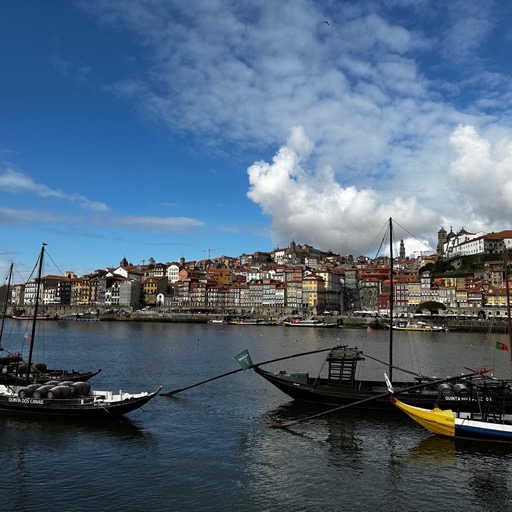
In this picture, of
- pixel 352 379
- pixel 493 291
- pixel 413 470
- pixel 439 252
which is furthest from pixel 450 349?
pixel 439 252

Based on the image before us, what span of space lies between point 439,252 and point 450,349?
127 meters

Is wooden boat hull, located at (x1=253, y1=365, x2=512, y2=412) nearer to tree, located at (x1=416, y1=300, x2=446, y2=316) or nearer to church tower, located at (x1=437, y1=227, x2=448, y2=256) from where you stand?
tree, located at (x1=416, y1=300, x2=446, y2=316)

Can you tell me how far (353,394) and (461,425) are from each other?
5.74 m

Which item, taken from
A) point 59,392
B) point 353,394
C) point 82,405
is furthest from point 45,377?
point 353,394

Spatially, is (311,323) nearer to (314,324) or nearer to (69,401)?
(314,324)

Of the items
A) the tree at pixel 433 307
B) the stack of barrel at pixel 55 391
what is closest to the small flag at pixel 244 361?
the stack of barrel at pixel 55 391

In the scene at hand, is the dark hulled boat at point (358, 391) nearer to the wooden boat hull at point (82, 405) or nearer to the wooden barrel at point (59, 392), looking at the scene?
the wooden boat hull at point (82, 405)

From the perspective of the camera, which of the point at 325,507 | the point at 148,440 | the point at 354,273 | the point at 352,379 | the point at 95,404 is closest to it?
the point at 325,507

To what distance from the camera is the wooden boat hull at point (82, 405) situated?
66.4 feet

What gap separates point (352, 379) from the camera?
24656 millimetres

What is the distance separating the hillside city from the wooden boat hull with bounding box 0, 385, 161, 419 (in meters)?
99.7

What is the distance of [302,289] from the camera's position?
423 ft

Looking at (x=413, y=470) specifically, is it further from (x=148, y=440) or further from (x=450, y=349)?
(x=450, y=349)

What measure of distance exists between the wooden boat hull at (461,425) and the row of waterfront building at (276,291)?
92.7 m
